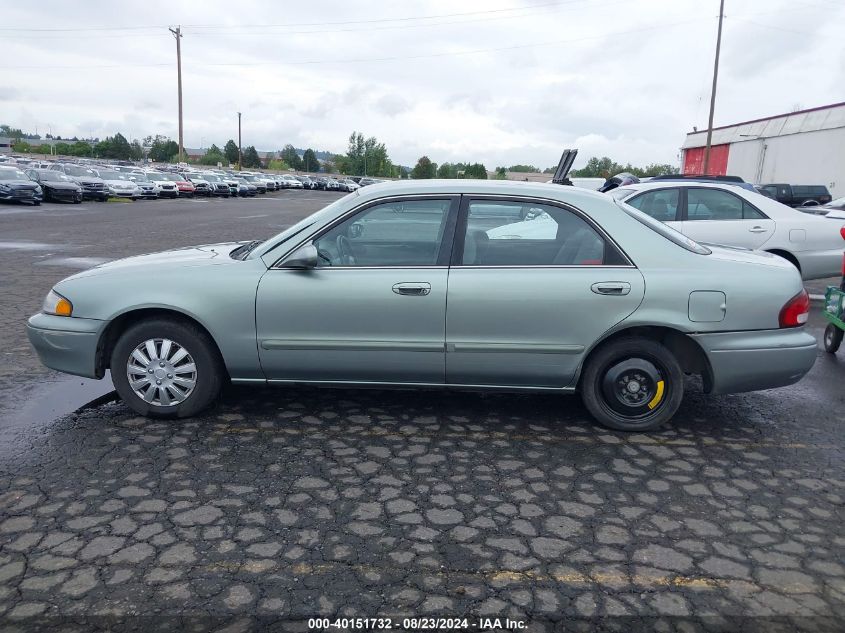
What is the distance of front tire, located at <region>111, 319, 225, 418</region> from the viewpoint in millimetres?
4555

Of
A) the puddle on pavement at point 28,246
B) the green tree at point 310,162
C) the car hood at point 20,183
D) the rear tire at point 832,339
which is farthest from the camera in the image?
the green tree at point 310,162

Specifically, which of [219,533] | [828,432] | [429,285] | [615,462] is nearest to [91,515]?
[219,533]

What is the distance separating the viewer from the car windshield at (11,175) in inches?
1069

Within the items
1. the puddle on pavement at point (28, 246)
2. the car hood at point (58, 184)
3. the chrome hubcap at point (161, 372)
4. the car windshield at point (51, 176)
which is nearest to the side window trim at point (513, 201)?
the chrome hubcap at point (161, 372)

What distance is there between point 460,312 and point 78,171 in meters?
36.4

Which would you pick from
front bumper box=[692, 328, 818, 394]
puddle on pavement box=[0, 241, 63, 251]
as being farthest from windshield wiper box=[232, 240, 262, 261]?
puddle on pavement box=[0, 241, 63, 251]

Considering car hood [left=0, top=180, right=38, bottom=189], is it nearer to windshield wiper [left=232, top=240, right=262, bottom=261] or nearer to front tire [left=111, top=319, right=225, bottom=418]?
windshield wiper [left=232, top=240, right=262, bottom=261]

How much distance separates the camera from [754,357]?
444 cm

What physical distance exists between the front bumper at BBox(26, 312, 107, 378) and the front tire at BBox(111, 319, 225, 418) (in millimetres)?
149

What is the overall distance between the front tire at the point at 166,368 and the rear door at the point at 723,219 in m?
6.59

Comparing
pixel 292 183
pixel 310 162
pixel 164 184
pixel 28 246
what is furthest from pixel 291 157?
pixel 28 246

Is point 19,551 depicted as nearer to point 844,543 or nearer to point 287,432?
point 287,432

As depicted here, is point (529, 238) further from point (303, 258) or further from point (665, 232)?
point (303, 258)

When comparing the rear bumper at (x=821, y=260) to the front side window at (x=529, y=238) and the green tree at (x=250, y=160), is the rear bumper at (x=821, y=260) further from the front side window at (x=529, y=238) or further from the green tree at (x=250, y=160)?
the green tree at (x=250, y=160)
